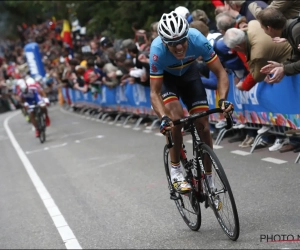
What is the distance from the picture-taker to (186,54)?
21.6ft

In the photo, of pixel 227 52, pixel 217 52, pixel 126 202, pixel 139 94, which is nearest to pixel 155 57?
pixel 126 202

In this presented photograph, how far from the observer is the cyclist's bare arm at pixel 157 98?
653 centimetres

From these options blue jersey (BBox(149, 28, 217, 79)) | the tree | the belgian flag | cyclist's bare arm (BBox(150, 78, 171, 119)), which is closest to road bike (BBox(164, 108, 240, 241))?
cyclist's bare arm (BBox(150, 78, 171, 119))

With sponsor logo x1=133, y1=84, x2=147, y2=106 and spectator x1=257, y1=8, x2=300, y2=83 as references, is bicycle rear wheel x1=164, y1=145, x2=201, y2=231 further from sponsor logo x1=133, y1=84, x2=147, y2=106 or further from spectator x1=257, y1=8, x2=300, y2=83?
sponsor logo x1=133, y1=84, x2=147, y2=106

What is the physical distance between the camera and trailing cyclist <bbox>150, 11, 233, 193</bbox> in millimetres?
6289

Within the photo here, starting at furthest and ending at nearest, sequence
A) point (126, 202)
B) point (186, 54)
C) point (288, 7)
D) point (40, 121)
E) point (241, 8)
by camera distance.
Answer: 1. point (40, 121)
2. point (241, 8)
3. point (288, 7)
4. point (126, 202)
5. point (186, 54)

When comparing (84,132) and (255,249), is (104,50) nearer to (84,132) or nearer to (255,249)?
(84,132)

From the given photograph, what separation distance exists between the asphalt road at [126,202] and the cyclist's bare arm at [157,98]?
118 centimetres

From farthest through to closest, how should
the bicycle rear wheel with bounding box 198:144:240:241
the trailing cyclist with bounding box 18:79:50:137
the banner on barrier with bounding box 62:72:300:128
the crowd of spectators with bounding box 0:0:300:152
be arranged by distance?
the trailing cyclist with bounding box 18:79:50:137, the banner on barrier with bounding box 62:72:300:128, the crowd of spectators with bounding box 0:0:300:152, the bicycle rear wheel with bounding box 198:144:240:241

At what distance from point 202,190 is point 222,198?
52cm

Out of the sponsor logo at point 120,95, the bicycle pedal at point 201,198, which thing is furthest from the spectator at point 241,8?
the sponsor logo at point 120,95

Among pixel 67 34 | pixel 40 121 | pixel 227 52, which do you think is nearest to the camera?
pixel 227 52

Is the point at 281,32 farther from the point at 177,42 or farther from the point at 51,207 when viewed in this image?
the point at 51,207

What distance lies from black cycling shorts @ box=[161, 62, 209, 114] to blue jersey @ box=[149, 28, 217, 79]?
0.17m
